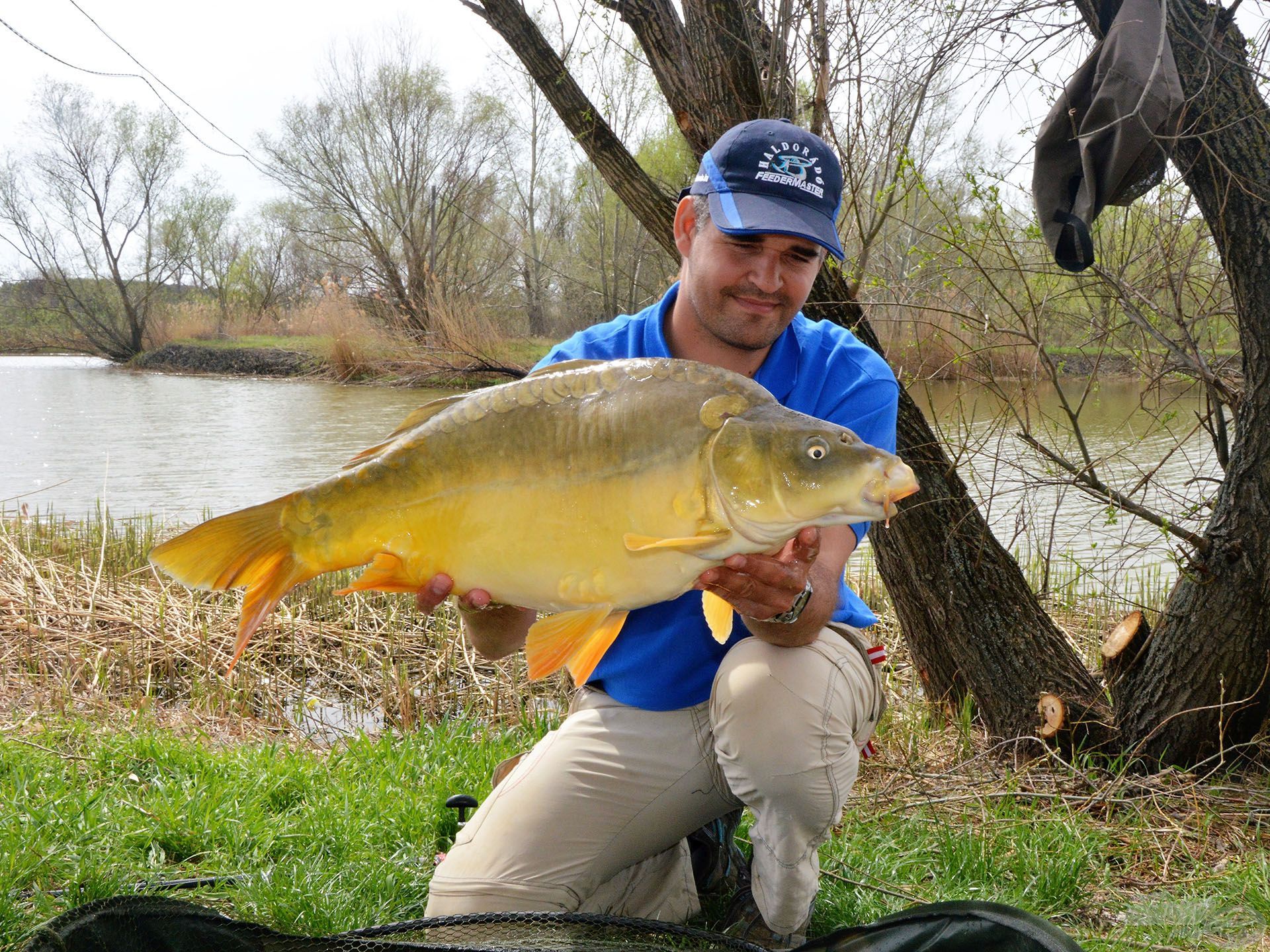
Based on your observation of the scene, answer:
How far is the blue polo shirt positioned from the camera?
1.97m

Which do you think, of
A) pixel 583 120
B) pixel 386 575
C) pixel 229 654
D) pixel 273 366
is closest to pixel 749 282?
pixel 386 575

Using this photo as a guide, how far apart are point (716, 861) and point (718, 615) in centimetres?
82

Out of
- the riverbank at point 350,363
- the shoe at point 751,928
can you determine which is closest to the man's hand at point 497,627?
the shoe at point 751,928

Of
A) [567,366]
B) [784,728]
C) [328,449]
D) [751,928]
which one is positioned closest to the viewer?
[567,366]

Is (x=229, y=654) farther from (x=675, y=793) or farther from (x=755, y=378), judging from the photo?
(x=755, y=378)

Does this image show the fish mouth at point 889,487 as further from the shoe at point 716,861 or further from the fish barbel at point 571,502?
the shoe at point 716,861

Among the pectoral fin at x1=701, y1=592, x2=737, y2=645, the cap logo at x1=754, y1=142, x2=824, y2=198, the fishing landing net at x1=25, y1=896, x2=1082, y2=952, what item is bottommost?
the fishing landing net at x1=25, y1=896, x2=1082, y2=952

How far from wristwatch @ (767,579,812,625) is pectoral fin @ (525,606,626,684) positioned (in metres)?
0.28

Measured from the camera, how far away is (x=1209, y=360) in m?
3.18

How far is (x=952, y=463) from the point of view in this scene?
2994 mm

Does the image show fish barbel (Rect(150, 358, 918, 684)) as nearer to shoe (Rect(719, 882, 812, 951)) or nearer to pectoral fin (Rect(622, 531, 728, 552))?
pectoral fin (Rect(622, 531, 728, 552))

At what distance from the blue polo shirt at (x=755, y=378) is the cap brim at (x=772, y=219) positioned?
0.26 m

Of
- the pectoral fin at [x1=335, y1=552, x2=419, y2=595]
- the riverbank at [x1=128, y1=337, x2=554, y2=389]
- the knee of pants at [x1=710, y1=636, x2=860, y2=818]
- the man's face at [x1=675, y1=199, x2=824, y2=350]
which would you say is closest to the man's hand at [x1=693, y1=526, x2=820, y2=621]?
the knee of pants at [x1=710, y1=636, x2=860, y2=818]

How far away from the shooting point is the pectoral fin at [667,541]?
4.57ft
